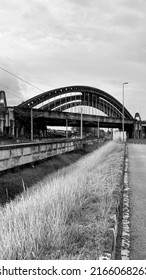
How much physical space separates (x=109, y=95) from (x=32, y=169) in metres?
138

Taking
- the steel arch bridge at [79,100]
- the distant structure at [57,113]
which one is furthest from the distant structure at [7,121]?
the steel arch bridge at [79,100]

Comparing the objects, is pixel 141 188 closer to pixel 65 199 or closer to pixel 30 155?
pixel 65 199

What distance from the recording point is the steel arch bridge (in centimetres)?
11338

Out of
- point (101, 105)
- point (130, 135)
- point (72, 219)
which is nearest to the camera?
point (72, 219)

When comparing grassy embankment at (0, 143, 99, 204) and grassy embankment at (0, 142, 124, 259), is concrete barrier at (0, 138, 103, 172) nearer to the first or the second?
grassy embankment at (0, 143, 99, 204)

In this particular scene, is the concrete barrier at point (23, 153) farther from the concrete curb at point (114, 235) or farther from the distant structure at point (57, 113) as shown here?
the distant structure at point (57, 113)

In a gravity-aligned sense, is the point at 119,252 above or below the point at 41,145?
below

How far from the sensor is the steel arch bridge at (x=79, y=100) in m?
113

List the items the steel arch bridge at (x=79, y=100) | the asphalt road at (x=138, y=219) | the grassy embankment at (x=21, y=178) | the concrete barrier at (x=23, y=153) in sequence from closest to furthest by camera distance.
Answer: the asphalt road at (x=138, y=219) < the grassy embankment at (x=21, y=178) < the concrete barrier at (x=23, y=153) < the steel arch bridge at (x=79, y=100)

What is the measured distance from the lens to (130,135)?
115875 millimetres

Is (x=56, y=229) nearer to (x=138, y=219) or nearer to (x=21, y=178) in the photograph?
(x=138, y=219)

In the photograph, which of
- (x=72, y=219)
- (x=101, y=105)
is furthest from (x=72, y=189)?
(x=101, y=105)

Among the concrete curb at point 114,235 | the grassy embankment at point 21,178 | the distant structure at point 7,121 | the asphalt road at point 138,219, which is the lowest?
the grassy embankment at point 21,178

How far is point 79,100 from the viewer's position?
136625mm
